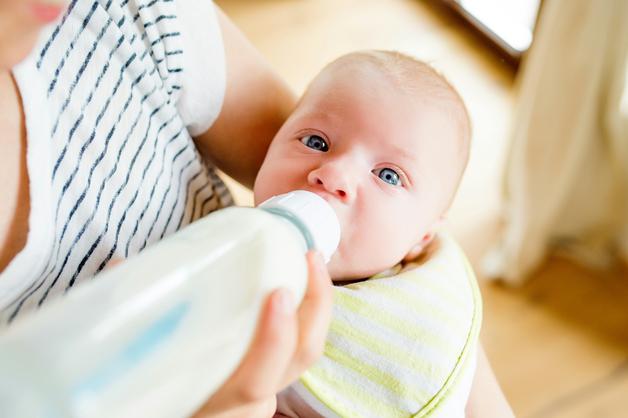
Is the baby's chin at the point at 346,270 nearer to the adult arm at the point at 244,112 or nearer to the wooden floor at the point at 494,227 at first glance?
the adult arm at the point at 244,112

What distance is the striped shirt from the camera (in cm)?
56

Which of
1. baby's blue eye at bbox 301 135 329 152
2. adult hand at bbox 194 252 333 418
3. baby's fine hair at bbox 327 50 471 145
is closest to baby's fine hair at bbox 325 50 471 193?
baby's fine hair at bbox 327 50 471 145

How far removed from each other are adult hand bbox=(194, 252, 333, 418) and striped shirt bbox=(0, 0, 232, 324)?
0.17m

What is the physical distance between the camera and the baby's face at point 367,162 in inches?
28.7

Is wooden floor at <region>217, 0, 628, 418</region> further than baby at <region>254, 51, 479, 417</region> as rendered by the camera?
Yes

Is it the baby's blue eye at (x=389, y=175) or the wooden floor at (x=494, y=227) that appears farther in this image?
the wooden floor at (x=494, y=227)

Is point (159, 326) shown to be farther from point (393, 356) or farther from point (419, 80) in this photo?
point (419, 80)

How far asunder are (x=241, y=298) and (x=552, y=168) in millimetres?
1259

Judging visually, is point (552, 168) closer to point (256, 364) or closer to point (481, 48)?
point (481, 48)

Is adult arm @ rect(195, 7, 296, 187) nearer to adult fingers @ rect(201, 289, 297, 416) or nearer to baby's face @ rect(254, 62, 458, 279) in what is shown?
baby's face @ rect(254, 62, 458, 279)

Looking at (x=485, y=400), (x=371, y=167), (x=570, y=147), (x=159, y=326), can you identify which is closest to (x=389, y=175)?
(x=371, y=167)

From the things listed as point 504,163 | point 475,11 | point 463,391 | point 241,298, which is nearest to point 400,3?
point 475,11

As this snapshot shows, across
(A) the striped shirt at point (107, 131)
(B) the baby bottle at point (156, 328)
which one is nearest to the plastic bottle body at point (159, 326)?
(B) the baby bottle at point (156, 328)

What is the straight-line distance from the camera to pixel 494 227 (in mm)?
1839
